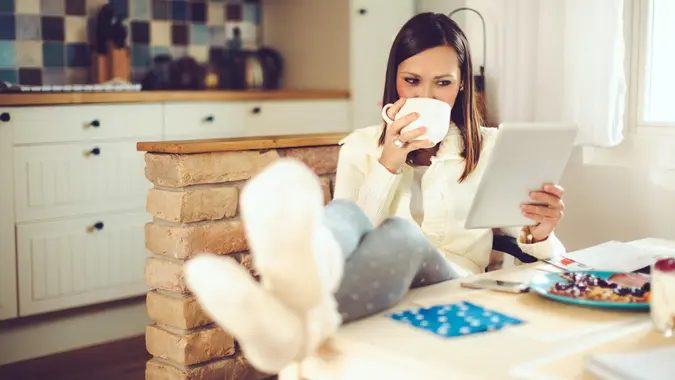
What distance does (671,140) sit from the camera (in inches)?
96.8

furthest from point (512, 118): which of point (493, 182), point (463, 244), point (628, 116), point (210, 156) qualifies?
point (493, 182)

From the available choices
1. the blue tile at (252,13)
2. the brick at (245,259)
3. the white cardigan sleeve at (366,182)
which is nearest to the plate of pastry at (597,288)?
the white cardigan sleeve at (366,182)

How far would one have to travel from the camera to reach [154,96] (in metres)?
3.24

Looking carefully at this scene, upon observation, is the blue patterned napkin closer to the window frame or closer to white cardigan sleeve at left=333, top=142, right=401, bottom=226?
white cardigan sleeve at left=333, top=142, right=401, bottom=226

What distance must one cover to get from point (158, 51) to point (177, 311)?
2.34 metres

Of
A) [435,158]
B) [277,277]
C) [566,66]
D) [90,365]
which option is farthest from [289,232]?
Answer: [90,365]

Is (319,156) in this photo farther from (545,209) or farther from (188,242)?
(545,209)

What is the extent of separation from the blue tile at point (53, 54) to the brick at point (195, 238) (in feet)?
6.33

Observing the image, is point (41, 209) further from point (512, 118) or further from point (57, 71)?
point (512, 118)

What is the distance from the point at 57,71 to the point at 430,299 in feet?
9.12

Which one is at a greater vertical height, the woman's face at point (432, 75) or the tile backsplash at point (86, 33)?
the tile backsplash at point (86, 33)

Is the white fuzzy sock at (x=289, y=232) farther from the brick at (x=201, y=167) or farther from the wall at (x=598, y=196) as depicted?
the wall at (x=598, y=196)

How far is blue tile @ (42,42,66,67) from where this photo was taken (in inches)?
141

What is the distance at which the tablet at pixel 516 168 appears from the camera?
136cm
